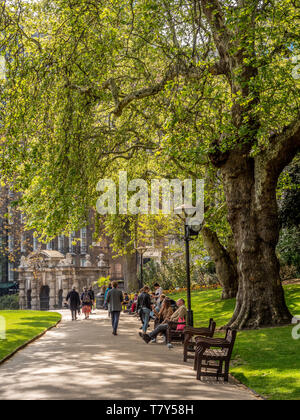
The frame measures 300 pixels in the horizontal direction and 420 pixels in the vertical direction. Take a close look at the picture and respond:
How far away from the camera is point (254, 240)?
1577cm

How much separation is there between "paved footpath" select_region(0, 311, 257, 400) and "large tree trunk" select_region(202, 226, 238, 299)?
36.3ft

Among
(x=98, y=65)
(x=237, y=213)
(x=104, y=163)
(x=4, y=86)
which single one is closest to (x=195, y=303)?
(x=104, y=163)

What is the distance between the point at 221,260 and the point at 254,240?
9.87 meters

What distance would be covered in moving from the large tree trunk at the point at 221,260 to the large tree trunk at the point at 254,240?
30.5 ft

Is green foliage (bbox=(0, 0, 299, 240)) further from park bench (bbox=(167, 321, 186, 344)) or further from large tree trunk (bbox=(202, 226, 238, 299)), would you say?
large tree trunk (bbox=(202, 226, 238, 299))

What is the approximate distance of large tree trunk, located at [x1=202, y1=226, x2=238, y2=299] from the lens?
25.5m

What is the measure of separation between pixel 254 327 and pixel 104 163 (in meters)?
11.9

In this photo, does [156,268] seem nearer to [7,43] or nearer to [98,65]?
[98,65]

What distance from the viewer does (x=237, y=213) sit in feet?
53.0

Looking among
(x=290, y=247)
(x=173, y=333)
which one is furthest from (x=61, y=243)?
(x=173, y=333)

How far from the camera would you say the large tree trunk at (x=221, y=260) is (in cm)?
2550

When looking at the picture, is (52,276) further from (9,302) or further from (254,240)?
(254,240)

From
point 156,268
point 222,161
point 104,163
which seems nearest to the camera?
point 222,161

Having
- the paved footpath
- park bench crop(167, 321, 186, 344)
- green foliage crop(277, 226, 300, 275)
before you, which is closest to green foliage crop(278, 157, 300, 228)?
green foliage crop(277, 226, 300, 275)
